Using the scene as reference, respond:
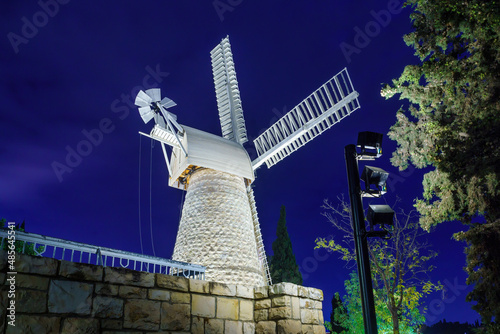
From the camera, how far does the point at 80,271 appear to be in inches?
155

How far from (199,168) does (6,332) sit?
365 inches

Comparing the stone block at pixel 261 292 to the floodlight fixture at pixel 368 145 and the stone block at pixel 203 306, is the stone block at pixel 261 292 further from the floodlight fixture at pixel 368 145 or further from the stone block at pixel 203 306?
the floodlight fixture at pixel 368 145

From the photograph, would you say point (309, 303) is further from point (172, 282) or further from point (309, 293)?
point (172, 282)

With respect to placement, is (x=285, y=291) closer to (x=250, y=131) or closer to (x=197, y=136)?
(x=197, y=136)

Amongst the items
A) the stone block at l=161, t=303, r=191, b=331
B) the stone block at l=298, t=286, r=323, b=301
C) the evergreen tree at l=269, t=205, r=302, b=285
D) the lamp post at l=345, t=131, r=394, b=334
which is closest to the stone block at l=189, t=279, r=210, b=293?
the stone block at l=161, t=303, r=191, b=331

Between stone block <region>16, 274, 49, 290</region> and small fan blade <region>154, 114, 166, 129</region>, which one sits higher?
small fan blade <region>154, 114, 166, 129</region>

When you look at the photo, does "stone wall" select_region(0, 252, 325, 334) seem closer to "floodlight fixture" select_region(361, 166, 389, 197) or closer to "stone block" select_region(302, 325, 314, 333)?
"stone block" select_region(302, 325, 314, 333)

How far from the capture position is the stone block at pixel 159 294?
4.40 m

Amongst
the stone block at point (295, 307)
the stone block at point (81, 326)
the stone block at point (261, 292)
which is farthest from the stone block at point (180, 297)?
the stone block at point (295, 307)

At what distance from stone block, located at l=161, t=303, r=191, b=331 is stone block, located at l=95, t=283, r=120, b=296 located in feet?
2.04

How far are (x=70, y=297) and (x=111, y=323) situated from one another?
21.2 inches

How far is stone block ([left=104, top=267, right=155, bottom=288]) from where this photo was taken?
4.14 meters

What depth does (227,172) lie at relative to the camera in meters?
12.5

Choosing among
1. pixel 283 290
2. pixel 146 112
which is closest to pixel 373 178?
pixel 283 290
